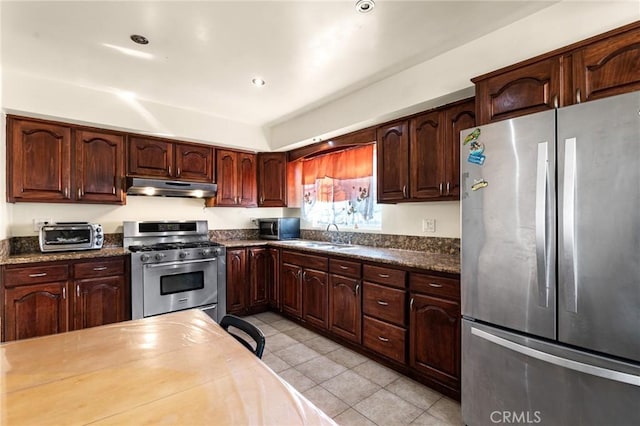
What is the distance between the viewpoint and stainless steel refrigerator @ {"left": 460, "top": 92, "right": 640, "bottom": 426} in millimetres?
1294

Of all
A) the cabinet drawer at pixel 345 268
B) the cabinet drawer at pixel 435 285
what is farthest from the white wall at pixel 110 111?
the cabinet drawer at pixel 435 285

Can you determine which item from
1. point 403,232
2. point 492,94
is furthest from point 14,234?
point 492,94

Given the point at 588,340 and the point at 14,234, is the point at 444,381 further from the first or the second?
the point at 14,234

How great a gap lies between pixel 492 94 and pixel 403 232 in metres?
1.61

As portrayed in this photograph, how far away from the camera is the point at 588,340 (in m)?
1.37

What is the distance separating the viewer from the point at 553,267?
1.46 meters

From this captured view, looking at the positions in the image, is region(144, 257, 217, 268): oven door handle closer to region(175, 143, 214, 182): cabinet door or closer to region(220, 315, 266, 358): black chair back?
region(175, 143, 214, 182): cabinet door

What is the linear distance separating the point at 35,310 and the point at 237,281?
1.83 meters

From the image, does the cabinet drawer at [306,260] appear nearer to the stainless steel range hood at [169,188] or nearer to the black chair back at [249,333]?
the stainless steel range hood at [169,188]

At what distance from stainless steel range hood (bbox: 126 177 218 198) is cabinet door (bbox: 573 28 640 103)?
11.6 feet

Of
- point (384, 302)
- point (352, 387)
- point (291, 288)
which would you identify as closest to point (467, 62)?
point (384, 302)

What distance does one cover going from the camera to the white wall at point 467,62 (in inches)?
65.7

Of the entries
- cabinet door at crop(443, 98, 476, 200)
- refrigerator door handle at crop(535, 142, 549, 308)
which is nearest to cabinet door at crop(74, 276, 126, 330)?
cabinet door at crop(443, 98, 476, 200)

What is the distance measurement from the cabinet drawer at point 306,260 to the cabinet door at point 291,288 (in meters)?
0.06
